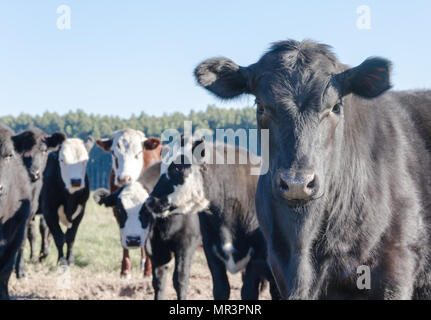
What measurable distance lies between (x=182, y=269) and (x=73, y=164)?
395 cm

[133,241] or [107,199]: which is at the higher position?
[107,199]

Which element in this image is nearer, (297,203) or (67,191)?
(297,203)

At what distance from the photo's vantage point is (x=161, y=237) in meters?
6.50

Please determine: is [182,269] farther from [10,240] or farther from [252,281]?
[10,240]

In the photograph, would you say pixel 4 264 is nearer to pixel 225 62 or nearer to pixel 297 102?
pixel 225 62

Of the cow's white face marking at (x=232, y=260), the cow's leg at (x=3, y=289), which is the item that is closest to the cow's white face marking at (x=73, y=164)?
the cow's leg at (x=3, y=289)

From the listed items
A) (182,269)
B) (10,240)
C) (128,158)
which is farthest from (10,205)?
(128,158)

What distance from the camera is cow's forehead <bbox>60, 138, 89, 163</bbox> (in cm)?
933

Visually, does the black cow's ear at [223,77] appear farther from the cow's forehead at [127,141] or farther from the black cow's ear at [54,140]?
the cow's forehead at [127,141]

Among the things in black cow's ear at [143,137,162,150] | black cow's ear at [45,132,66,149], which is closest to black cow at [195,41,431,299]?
black cow's ear at [45,132,66,149]

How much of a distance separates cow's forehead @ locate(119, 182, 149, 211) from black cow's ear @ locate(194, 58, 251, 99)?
360 cm

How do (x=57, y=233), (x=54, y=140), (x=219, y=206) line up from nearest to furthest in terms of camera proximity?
(x=219, y=206) → (x=54, y=140) → (x=57, y=233)

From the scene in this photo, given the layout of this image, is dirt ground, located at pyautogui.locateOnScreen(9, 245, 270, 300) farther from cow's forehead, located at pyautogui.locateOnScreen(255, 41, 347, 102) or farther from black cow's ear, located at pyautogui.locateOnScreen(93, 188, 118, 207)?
cow's forehead, located at pyautogui.locateOnScreen(255, 41, 347, 102)

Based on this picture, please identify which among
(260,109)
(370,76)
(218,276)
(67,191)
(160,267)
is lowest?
(160,267)
